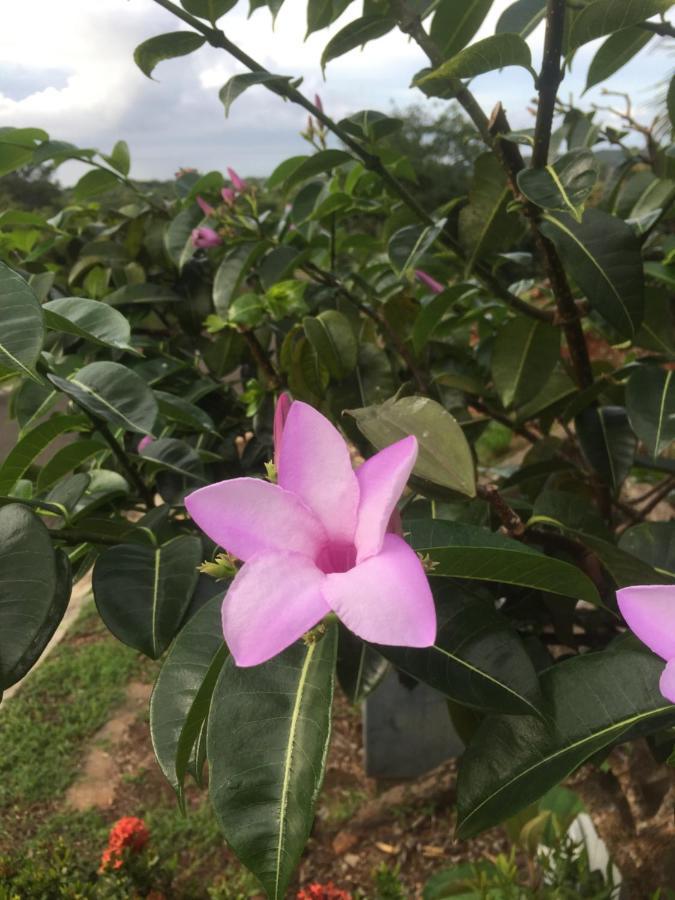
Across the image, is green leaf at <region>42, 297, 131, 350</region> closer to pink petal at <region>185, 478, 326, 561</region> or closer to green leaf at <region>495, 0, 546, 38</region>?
pink petal at <region>185, 478, 326, 561</region>

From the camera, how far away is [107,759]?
239cm

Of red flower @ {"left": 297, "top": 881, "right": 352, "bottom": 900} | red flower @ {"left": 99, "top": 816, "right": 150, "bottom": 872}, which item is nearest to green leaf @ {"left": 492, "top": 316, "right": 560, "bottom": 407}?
red flower @ {"left": 297, "top": 881, "right": 352, "bottom": 900}

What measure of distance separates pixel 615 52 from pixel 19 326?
78cm

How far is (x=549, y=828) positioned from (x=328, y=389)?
121 centimetres

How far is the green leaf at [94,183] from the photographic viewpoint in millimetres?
1239

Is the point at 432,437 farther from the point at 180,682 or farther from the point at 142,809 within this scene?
the point at 142,809

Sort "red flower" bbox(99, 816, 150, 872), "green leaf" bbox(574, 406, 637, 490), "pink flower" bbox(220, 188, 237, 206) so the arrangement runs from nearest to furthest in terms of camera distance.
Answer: "green leaf" bbox(574, 406, 637, 490), "pink flower" bbox(220, 188, 237, 206), "red flower" bbox(99, 816, 150, 872)

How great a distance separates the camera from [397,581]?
345 mm

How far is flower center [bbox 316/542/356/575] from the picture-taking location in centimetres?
41

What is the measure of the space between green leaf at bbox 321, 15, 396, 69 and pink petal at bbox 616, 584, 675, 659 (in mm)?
718

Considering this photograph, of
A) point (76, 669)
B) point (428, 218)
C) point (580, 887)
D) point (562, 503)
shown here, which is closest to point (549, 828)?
point (580, 887)

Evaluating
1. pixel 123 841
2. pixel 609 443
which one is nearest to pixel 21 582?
pixel 609 443

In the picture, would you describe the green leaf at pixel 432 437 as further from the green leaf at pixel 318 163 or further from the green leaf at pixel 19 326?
the green leaf at pixel 318 163

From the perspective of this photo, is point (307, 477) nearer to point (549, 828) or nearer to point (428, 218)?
point (428, 218)
